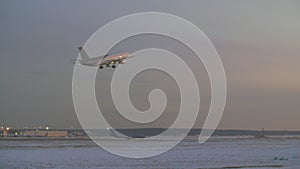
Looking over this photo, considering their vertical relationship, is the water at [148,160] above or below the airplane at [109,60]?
below

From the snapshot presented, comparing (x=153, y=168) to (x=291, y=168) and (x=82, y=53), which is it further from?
(x=82, y=53)

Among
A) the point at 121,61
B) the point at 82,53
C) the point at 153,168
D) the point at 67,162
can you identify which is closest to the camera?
the point at 153,168

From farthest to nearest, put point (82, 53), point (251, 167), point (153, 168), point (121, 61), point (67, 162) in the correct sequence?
1. point (82, 53)
2. point (121, 61)
3. point (67, 162)
4. point (251, 167)
5. point (153, 168)

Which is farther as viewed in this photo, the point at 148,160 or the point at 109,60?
the point at 109,60

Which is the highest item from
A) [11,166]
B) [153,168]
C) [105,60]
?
[105,60]

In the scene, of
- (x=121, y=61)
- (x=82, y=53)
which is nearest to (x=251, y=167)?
(x=121, y=61)

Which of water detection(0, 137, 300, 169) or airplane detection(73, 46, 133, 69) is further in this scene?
airplane detection(73, 46, 133, 69)

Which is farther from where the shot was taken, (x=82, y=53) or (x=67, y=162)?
(x=82, y=53)

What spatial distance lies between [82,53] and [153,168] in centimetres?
5123

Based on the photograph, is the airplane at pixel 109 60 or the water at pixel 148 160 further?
the airplane at pixel 109 60

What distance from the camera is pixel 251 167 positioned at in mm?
47281

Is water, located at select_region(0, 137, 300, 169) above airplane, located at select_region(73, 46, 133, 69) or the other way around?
the other way around

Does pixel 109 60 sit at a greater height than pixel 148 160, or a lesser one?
greater

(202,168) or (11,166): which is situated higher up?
(202,168)
